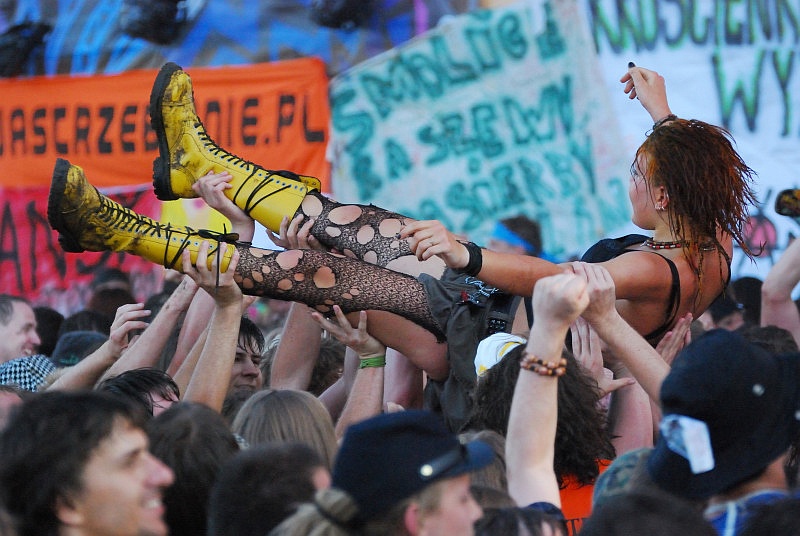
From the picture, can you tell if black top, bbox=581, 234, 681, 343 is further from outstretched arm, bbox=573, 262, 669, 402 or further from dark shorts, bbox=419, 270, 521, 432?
outstretched arm, bbox=573, 262, 669, 402

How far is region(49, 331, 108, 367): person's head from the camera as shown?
15.5ft

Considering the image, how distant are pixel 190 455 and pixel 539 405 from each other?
0.81m

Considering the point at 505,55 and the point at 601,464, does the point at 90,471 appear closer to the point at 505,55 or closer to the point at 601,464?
the point at 601,464

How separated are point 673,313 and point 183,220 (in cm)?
513

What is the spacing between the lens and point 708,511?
2152 mm

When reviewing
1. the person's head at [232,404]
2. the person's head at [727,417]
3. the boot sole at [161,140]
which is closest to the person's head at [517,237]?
the boot sole at [161,140]

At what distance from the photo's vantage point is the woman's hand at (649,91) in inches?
163

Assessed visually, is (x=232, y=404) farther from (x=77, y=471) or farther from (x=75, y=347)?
(x=77, y=471)

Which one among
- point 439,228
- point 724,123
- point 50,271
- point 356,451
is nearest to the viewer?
point 356,451

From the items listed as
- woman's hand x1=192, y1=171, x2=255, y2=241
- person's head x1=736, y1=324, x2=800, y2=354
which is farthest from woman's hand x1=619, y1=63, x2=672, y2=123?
woman's hand x1=192, y1=171, x2=255, y2=241

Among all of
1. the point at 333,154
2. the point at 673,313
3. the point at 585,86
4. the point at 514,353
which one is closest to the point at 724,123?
the point at 585,86

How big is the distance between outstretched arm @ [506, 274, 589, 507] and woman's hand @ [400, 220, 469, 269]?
1046mm

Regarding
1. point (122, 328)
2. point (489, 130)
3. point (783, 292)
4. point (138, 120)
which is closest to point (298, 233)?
point (122, 328)

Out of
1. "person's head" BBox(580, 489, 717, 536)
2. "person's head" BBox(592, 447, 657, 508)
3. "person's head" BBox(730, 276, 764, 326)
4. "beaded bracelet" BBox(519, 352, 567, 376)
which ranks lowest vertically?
"person's head" BBox(730, 276, 764, 326)
